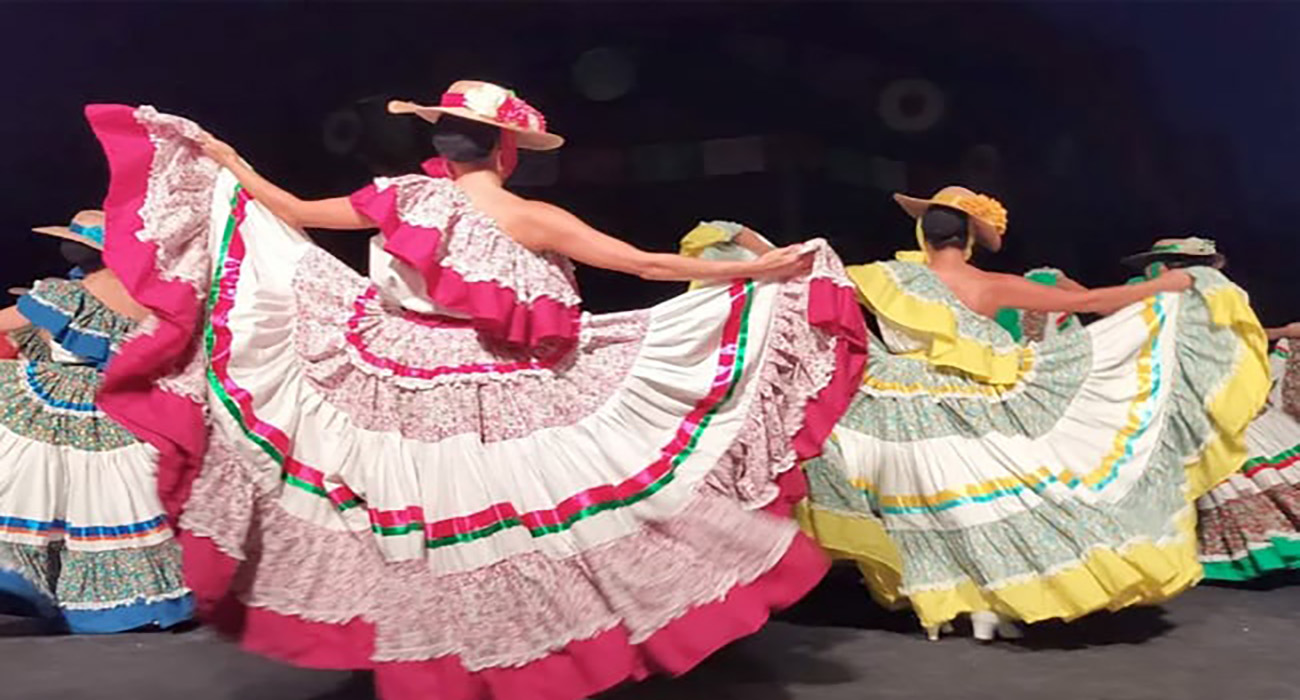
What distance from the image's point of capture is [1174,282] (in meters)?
3.60

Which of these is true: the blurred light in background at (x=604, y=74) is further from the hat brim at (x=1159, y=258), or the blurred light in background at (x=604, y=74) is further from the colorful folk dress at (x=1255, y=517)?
the colorful folk dress at (x=1255, y=517)

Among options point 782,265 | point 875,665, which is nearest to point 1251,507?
point 875,665

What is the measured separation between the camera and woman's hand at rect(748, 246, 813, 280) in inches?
109

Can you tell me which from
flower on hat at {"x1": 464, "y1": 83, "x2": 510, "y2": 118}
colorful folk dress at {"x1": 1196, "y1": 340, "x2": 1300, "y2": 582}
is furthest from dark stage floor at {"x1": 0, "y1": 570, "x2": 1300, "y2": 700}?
flower on hat at {"x1": 464, "y1": 83, "x2": 510, "y2": 118}

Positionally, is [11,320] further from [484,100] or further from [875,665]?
[875,665]

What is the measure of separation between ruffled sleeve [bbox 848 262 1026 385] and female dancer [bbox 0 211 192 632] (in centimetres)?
203

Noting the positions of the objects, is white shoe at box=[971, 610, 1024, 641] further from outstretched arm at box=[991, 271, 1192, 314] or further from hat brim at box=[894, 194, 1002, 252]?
hat brim at box=[894, 194, 1002, 252]

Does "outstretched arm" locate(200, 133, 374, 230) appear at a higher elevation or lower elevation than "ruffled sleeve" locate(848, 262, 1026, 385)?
higher

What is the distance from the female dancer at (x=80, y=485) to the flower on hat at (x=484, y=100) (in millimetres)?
1479

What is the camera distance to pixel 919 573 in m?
3.46

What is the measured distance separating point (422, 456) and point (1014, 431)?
5.59ft

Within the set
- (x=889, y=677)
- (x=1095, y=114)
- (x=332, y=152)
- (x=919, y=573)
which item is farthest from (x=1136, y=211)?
(x=332, y=152)

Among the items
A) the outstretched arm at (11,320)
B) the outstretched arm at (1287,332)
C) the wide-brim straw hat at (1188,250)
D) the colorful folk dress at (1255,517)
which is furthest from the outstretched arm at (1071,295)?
the outstretched arm at (11,320)

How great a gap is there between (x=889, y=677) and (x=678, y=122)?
199 cm
